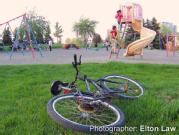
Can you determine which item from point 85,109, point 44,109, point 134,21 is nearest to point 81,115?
point 85,109

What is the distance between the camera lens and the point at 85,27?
7825 cm

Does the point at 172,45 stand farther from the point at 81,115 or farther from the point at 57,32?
the point at 57,32

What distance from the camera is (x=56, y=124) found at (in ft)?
12.7

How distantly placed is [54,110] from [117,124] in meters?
0.72

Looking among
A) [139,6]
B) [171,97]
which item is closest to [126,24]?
[139,6]

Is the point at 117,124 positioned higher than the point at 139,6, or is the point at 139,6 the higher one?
the point at 139,6

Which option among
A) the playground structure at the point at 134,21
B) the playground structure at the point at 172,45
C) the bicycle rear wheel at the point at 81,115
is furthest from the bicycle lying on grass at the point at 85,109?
the playground structure at the point at 172,45

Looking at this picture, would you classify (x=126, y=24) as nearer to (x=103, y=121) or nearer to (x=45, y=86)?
(x=45, y=86)

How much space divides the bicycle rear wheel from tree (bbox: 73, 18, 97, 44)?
73.9m

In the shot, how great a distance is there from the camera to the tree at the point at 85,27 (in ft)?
257

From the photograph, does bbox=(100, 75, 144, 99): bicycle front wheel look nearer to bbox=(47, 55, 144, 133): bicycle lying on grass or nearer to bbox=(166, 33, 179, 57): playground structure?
bbox=(47, 55, 144, 133): bicycle lying on grass

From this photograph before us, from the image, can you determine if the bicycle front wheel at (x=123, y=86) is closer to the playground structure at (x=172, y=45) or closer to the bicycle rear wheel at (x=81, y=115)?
the bicycle rear wheel at (x=81, y=115)

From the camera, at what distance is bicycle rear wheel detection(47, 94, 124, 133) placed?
356 centimetres

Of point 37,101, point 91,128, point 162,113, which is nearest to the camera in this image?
point 91,128
